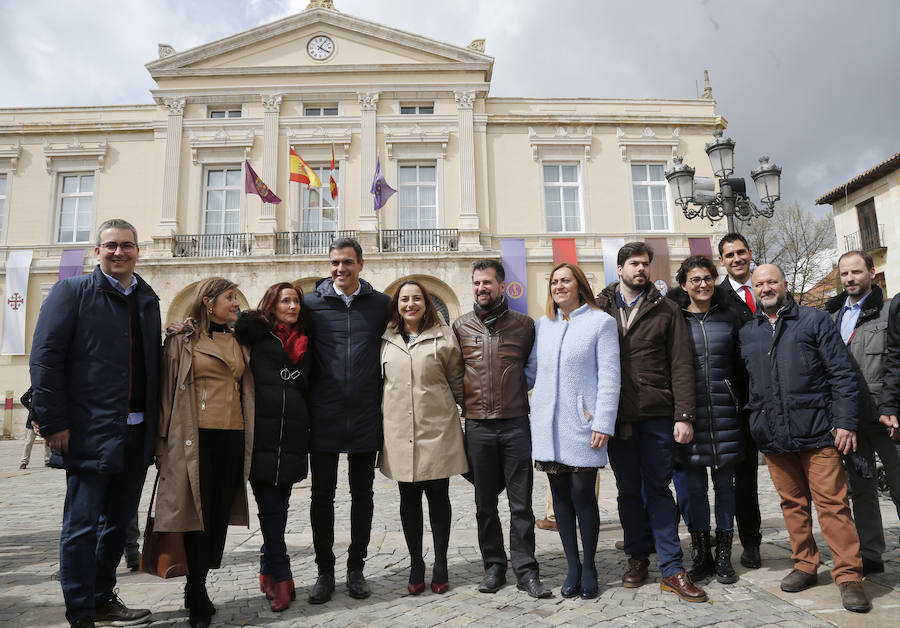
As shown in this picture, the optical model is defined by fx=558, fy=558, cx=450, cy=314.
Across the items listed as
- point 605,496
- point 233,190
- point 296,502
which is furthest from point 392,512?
point 233,190

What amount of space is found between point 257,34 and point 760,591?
2185 cm

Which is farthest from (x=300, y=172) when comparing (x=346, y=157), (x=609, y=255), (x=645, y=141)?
(x=645, y=141)

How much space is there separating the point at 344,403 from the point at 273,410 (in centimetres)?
46

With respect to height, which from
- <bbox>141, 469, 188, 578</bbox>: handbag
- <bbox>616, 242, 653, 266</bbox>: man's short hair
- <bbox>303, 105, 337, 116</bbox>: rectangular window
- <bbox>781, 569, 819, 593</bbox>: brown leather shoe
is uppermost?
<bbox>303, 105, 337, 116</bbox>: rectangular window

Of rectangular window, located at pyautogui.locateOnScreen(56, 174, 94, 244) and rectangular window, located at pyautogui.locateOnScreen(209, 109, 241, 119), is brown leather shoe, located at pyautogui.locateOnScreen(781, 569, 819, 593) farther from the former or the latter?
rectangular window, located at pyautogui.locateOnScreen(56, 174, 94, 244)

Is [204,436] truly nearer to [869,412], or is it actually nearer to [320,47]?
[869,412]

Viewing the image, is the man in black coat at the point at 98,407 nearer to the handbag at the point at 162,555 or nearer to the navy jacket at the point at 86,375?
the navy jacket at the point at 86,375

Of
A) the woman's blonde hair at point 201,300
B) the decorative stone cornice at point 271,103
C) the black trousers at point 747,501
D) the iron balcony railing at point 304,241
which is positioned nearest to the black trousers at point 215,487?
the woman's blonde hair at point 201,300

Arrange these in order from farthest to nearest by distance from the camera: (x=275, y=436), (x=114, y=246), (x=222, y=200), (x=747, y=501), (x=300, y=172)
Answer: (x=222, y=200)
(x=300, y=172)
(x=747, y=501)
(x=275, y=436)
(x=114, y=246)

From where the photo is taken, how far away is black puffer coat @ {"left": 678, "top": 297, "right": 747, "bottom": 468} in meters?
3.74

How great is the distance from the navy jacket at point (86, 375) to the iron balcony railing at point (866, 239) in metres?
26.6

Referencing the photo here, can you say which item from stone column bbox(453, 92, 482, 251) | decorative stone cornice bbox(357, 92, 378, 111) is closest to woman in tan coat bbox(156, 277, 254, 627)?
stone column bbox(453, 92, 482, 251)

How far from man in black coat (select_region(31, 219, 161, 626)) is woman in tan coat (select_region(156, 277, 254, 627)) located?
A: 174mm

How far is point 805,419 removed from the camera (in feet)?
11.6
